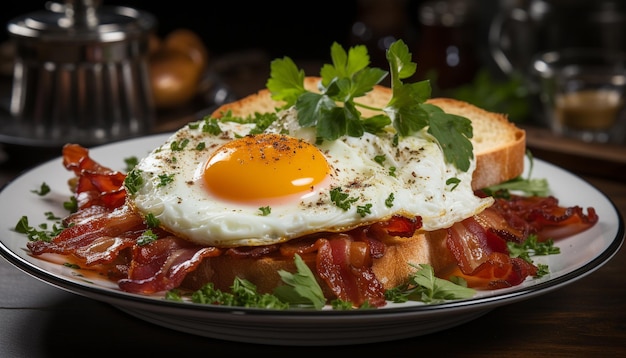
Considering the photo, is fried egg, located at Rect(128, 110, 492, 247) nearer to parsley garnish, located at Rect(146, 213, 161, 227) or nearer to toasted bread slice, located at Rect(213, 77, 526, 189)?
parsley garnish, located at Rect(146, 213, 161, 227)

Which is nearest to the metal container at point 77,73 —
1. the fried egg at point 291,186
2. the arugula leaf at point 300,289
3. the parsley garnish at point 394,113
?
the fried egg at point 291,186

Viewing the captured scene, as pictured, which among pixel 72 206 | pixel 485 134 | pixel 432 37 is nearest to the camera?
pixel 72 206

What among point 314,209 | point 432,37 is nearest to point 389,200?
point 314,209

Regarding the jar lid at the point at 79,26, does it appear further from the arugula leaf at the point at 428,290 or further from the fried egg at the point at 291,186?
the arugula leaf at the point at 428,290

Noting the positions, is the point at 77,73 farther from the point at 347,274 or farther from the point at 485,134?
the point at 347,274

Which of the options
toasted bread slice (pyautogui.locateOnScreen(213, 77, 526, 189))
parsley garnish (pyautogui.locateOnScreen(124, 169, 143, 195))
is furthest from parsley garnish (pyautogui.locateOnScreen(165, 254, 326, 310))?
toasted bread slice (pyautogui.locateOnScreen(213, 77, 526, 189))

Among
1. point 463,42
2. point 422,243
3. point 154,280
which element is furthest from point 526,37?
point 154,280
